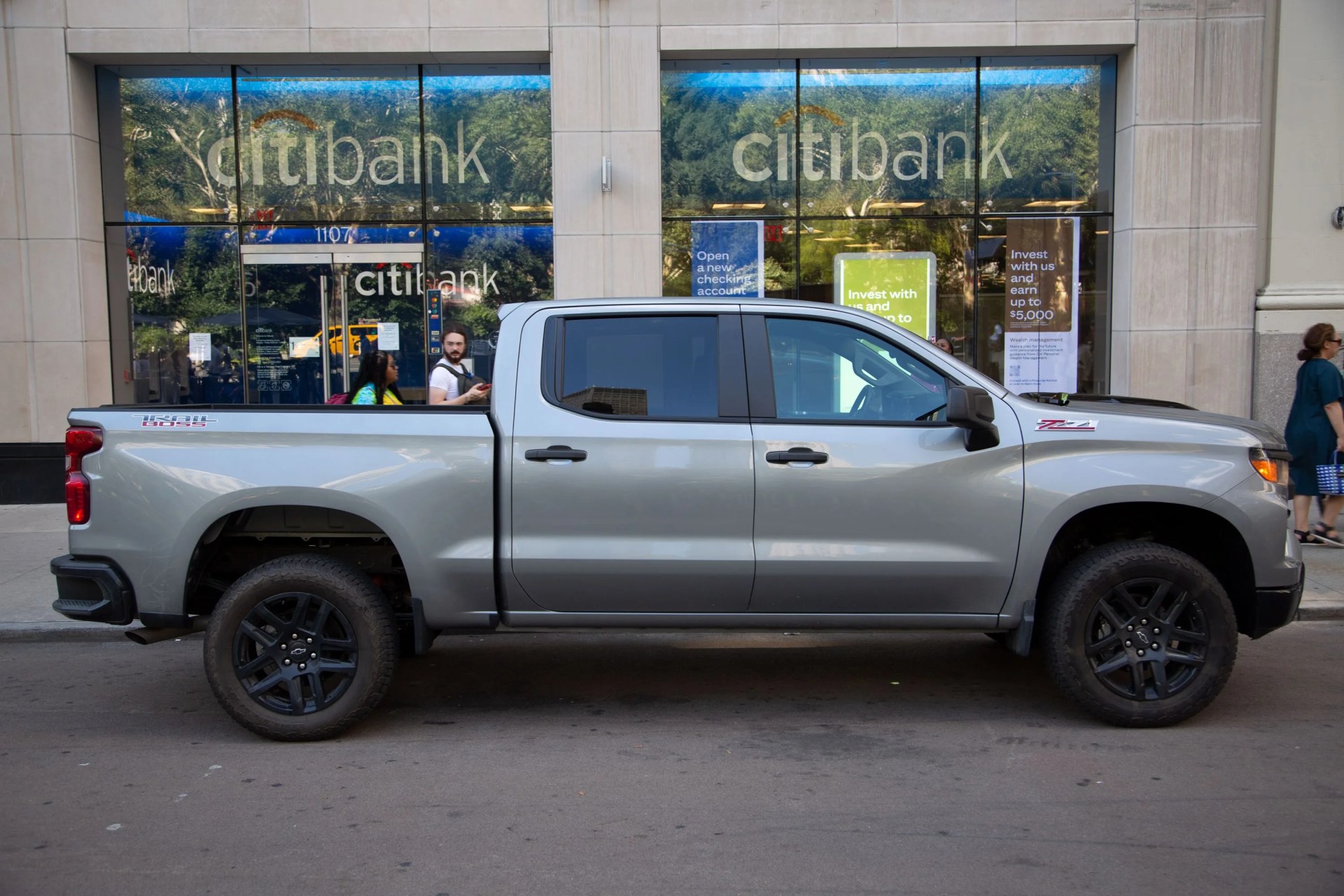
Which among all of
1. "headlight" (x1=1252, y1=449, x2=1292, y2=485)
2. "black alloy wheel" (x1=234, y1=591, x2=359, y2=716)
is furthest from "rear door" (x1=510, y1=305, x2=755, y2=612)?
"headlight" (x1=1252, y1=449, x2=1292, y2=485)

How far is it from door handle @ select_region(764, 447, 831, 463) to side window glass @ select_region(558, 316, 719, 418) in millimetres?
382

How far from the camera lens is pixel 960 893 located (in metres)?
3.56

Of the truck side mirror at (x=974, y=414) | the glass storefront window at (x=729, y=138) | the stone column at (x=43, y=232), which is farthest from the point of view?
the glass storefront window at (x=729, y=138)

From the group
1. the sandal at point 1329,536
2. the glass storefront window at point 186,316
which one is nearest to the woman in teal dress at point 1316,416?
A: the sandal at point 1329,536

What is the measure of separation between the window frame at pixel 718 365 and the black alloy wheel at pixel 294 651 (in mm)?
1471

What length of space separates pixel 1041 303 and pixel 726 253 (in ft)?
12.8

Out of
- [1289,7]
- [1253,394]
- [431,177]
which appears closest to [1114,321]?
[1253,394]

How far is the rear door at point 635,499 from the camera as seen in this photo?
4957 millimetres

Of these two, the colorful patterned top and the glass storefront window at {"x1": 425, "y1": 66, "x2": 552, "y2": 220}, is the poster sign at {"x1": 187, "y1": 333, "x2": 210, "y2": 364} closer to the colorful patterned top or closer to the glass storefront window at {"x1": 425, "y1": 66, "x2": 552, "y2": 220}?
the glass storefront window at {"x1": 425, "y1": 66, "x2": 552, "y2": 220}

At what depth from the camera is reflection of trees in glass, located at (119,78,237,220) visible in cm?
1299

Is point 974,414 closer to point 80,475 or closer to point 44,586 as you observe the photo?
point 80,475

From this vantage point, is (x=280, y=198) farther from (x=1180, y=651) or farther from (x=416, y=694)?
(x=1180, y=651)

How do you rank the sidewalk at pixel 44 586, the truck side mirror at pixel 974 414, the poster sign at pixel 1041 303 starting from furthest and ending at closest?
the poster sign at pixel 1041 303 < the sidewalk at pixel 44 586 < the truck side mirror at pixel 974 414

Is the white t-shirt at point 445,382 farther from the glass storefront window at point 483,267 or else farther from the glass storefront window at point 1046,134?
the glass storefront window at point 1046,134
